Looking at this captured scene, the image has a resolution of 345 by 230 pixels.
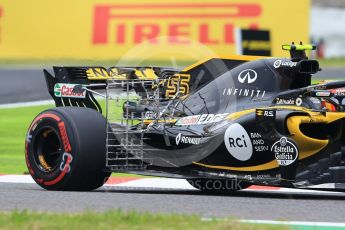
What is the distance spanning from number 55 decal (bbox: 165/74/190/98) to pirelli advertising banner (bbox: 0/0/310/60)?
19356 mm

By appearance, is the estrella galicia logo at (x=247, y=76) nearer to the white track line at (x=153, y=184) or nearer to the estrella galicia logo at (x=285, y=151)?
the estrella galicia logo at (x=285, y=151)

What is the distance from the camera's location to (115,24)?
31.4 metres

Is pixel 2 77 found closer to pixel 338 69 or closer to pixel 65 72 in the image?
pixel 338 69

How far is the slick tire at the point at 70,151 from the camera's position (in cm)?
1053

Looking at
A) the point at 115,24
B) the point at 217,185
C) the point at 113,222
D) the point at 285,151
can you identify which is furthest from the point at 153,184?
the point at 115,24

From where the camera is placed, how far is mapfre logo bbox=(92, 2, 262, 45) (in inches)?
1225

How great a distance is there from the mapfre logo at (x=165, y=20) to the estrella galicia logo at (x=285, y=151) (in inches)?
837

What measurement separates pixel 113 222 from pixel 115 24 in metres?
24.3

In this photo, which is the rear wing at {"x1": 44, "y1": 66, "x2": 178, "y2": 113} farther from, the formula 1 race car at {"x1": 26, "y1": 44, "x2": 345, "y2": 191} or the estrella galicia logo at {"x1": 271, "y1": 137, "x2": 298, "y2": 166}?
the estrella galicia logo at {"x1": 271, "y1": 137, "x2": 298, "y2": 166}

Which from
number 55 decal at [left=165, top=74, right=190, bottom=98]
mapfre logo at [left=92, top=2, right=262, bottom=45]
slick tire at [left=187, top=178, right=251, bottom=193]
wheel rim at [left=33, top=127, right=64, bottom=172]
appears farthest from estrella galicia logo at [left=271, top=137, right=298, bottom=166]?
mapfre logo at [left=92, top=2, right=262, bottom=45]

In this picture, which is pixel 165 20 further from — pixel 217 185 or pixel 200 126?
pixel 200 126

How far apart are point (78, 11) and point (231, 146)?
22.1 metres

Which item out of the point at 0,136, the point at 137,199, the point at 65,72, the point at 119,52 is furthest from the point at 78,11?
the point at 137,199

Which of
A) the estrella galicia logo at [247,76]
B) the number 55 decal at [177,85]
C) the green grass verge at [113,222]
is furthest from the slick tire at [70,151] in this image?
the green grass verge at [113,222]
